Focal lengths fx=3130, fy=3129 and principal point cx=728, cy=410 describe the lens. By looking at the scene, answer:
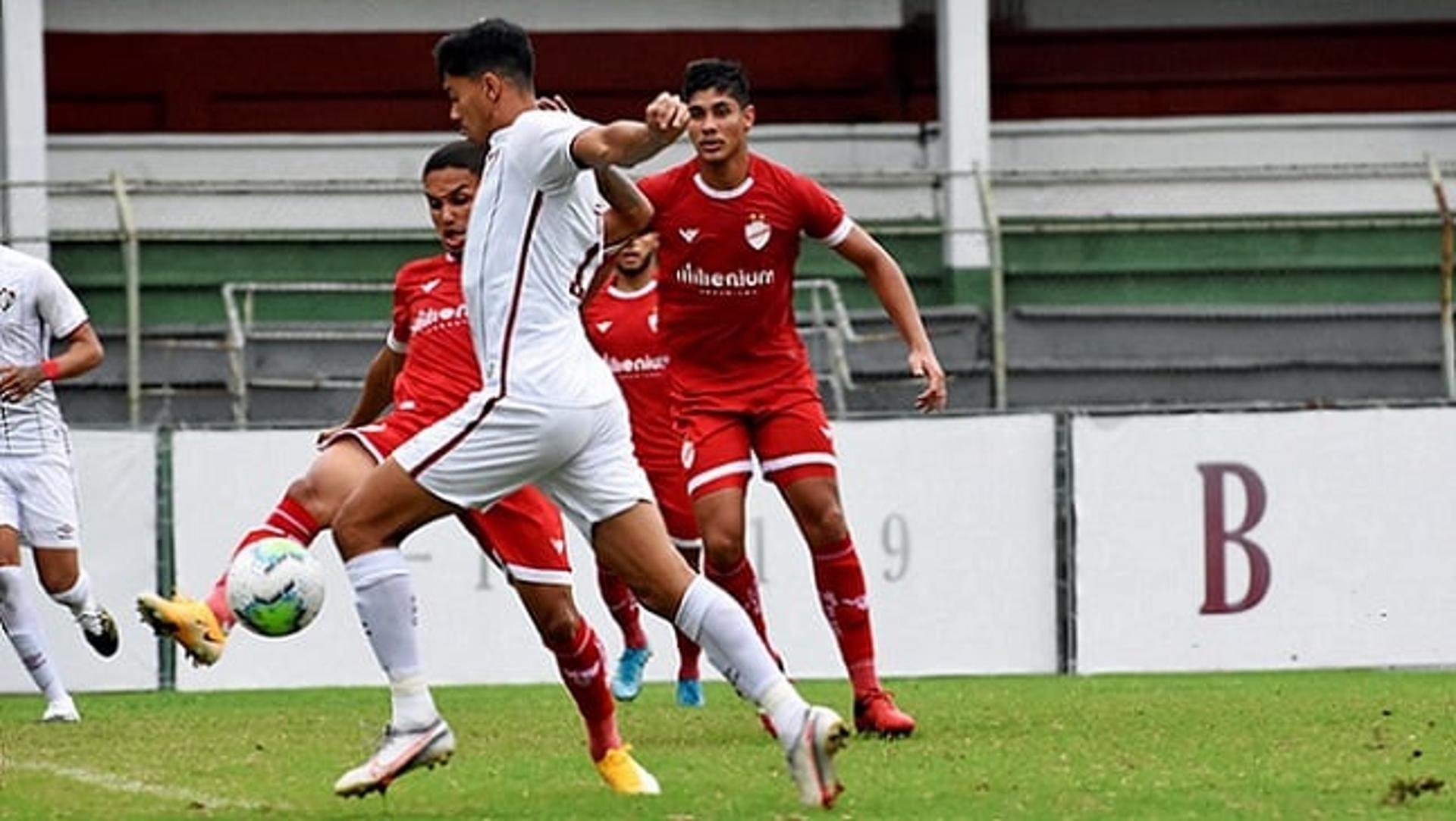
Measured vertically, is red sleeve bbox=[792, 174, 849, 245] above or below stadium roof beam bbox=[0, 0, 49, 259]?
below

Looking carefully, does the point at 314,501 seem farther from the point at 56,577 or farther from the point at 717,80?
the point at 56,577

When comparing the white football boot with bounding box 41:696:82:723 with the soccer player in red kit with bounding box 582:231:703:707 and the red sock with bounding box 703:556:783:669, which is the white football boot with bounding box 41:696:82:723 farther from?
the red sock with bounding box 703:556:783:669

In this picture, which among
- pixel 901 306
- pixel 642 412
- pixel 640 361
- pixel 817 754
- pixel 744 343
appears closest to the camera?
pixel 817 754

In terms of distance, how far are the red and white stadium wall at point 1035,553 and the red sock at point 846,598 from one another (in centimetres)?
513

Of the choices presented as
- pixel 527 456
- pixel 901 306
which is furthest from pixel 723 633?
pixel 901 306

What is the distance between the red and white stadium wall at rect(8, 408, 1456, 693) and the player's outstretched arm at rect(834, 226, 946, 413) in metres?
5.52

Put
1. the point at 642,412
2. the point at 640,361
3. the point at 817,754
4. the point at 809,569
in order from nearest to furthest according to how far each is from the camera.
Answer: the point at 817,754 → the point at 640,361 → the point at 642,412 → the point at 809,569

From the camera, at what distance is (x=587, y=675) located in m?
9.37

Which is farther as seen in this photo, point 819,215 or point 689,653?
point 689,653

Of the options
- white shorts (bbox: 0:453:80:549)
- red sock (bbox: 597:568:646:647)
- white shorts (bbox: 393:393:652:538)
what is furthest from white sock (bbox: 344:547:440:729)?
white shorts (bbox: 0:453:80:549)

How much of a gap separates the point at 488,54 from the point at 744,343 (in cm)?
337

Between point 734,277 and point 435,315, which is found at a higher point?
Answer: point 734,277

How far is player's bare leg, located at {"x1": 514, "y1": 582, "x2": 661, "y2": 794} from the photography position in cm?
914

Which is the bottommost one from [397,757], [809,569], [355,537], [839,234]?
[809,569]
